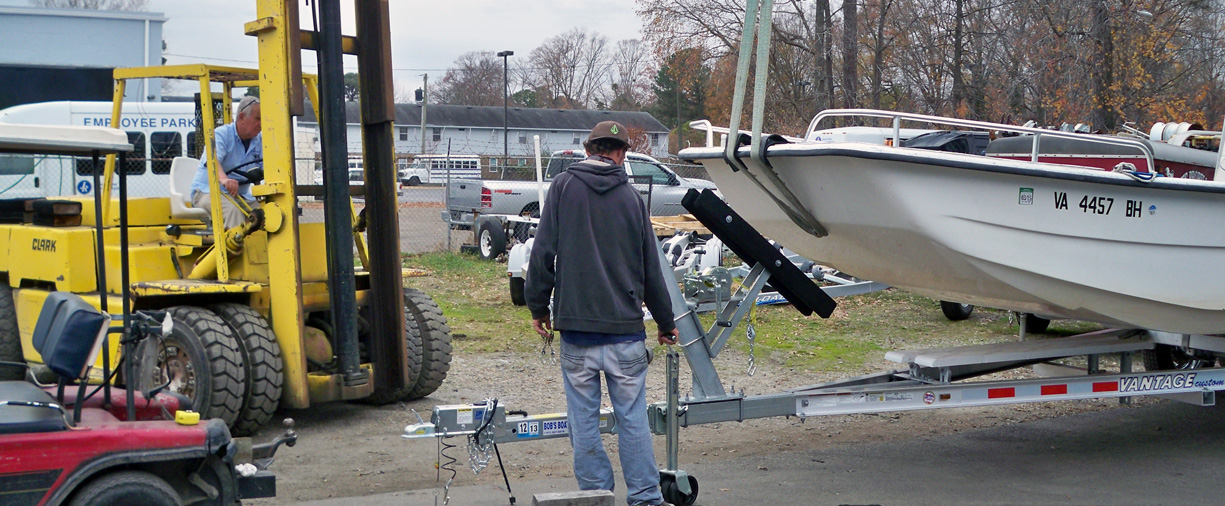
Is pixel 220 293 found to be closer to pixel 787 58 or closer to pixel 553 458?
pixel 553 458

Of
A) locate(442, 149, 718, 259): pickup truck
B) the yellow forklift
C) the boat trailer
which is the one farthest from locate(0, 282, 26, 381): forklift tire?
Answer: locate(442, 149, 718, 259): pickup truck

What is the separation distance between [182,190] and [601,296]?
374 cm

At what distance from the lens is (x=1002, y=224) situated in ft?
17.6

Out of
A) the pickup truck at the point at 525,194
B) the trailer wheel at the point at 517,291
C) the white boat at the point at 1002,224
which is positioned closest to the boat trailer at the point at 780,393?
the white boat at the point at 1002,224

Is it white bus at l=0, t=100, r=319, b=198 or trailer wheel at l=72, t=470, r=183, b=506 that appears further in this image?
white bus at l=0, t=100, r=319, b=198

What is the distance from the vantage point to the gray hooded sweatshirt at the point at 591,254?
4.40 m

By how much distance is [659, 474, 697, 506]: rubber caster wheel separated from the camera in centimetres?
484

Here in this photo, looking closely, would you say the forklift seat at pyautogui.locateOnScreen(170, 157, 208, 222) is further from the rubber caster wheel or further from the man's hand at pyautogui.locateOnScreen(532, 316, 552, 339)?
the rubber caster wheel

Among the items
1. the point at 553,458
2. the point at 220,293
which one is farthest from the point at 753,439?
the point at 220,293

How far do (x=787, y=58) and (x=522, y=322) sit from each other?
15.5 m

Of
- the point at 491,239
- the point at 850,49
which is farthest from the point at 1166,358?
the point at 850,49

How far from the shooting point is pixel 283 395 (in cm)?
618

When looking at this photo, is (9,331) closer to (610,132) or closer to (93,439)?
(93,439)

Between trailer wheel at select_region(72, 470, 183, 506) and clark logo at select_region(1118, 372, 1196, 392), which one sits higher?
trailer wheel at select_region(72, 470, 183, 506)
